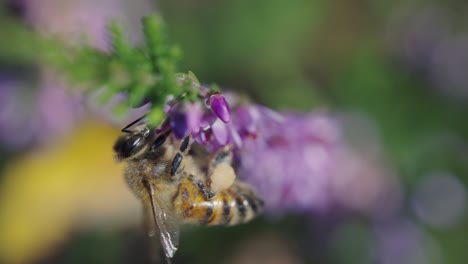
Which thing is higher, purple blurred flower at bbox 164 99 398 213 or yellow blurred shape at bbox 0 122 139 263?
yellow blurred shape at bbox 0 122 139 263

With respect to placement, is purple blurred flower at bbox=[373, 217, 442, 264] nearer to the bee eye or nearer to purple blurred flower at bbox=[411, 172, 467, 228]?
purple blurred flower at bbox=[411, 172, 467, 228]

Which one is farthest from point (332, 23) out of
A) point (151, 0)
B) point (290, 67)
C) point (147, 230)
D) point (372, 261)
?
point (147, 230)

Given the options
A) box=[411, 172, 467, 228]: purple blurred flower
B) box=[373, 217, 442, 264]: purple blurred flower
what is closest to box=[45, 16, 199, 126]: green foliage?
box=[373, 217, 442, 264]: purple blurred flower

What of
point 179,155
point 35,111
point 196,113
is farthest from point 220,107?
point 35,111

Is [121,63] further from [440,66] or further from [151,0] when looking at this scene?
[440,66]

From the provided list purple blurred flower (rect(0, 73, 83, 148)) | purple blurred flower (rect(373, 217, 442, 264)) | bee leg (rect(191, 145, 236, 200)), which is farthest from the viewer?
purple blurred flower (rect(373, 217, 442, 264))

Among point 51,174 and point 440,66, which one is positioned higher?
point 51,174

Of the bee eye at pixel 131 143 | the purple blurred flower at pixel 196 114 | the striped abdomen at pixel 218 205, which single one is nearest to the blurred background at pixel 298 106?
the striped abdomen at pixel 218 205
